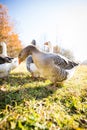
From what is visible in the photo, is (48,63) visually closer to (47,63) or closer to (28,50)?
(47,63)

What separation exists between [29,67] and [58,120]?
325cm

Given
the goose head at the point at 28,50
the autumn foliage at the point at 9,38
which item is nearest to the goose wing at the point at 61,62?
the goose head at the point at 28,50

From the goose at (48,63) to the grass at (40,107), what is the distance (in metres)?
0.42

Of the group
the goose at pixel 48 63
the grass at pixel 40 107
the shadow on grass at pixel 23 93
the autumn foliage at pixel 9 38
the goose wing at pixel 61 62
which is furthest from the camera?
the autumn foliage at pixel 9 38

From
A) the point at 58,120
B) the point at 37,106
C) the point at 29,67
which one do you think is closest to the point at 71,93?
the point at 37,106

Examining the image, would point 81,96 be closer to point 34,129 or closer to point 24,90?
point 24,90

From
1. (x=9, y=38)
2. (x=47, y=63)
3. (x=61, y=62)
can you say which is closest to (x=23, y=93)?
(x=47, y=63)

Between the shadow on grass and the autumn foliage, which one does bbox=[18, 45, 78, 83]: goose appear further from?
the autumn foliage

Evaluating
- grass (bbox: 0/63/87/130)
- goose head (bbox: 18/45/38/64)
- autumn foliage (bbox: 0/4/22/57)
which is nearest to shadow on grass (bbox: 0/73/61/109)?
grass (bbox: 0/63/87/130)

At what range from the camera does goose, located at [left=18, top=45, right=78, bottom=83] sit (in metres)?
4.18

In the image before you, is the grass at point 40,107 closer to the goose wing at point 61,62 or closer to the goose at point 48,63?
the goose at point 48,63

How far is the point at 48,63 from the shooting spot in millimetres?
4180

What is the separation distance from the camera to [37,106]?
3.20 m

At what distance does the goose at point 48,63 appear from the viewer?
13.7 feet
